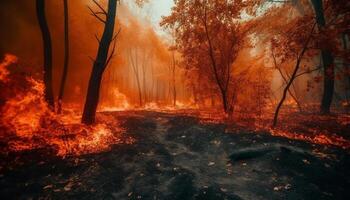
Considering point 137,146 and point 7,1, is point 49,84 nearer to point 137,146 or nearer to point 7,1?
point 137,146

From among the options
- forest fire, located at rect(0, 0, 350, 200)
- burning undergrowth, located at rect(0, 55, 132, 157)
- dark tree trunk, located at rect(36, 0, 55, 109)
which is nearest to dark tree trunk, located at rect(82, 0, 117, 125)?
forest fire, located at rect(0, 0, 350, 200)

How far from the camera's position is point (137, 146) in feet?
33.8

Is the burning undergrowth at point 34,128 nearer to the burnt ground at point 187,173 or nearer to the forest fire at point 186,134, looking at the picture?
the forest fire at point 186,134

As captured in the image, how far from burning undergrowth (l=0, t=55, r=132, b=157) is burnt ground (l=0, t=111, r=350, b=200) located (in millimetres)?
638

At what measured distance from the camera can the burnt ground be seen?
21.0 feet

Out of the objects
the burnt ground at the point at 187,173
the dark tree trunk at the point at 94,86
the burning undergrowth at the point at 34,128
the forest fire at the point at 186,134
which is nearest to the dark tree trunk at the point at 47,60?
the forest fire at the point at 186,134

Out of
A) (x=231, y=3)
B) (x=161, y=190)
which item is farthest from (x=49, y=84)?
(x=231, y=3)

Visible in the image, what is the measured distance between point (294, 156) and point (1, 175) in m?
9.46

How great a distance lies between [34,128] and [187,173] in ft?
21.9

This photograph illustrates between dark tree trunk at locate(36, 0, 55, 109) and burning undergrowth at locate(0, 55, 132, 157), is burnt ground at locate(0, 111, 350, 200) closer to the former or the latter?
burning undergrowth at locate(0, 55, 132, 157)

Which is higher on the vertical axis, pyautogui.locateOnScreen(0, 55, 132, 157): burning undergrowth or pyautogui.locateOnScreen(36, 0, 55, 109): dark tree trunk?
pyautogui.locateOnScreen(36, 0, 55, 109): dark tree trunk

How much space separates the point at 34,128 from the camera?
32.1 feet

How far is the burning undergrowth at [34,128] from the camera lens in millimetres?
8945

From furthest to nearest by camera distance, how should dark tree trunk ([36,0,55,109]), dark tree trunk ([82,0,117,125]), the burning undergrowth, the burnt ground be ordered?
dark tree trunk ([82,0,117,125])
dark tree trunk ([36,0,55,109])
the burning undergrowth
the burnt ground
